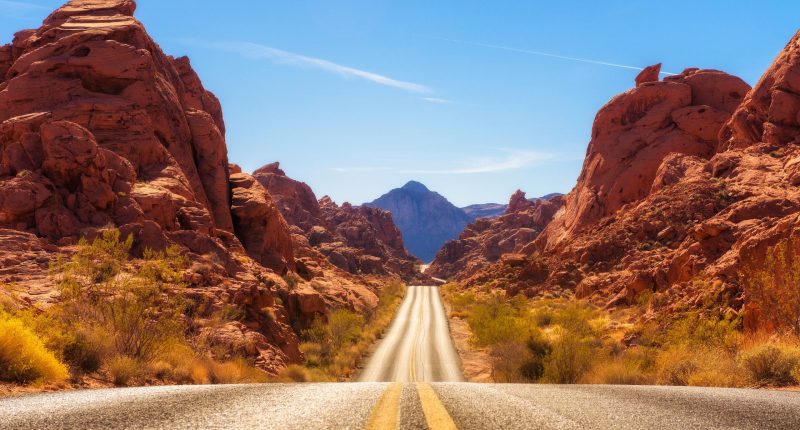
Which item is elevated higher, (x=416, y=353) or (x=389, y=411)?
(x=389, y=411)

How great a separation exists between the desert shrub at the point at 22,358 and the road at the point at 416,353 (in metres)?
19.9

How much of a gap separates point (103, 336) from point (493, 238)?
118539mm

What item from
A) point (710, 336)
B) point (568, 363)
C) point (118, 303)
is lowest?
point (568, 363)

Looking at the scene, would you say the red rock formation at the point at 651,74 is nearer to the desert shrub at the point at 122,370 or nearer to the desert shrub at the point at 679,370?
the desert shrub at the point at 679,370

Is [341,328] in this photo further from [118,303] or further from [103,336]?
[103,336]

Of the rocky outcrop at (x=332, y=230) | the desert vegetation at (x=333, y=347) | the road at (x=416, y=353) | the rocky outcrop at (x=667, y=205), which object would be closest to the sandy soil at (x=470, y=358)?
the road at (x=416, y=353)

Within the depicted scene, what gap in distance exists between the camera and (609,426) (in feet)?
12.7

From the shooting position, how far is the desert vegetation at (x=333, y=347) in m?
26.6

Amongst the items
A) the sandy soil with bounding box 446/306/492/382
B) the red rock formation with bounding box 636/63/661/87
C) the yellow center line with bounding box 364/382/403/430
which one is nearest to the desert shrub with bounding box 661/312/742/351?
the sandy soil with bounding box 446/306/492/382

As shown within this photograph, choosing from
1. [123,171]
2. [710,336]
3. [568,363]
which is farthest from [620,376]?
[123,171]

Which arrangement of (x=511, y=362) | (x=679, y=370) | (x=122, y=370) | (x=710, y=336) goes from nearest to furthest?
(x=122, y=370) < (x=679, y=370) < (x=710, y=336) < (x=511, y=362)

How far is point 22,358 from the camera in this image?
327 inches

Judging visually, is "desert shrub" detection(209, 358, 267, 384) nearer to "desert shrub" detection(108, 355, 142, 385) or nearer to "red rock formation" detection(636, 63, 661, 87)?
"desert shrub" detection(108, 355, 142, 385)

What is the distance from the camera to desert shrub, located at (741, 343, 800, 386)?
9837mm
